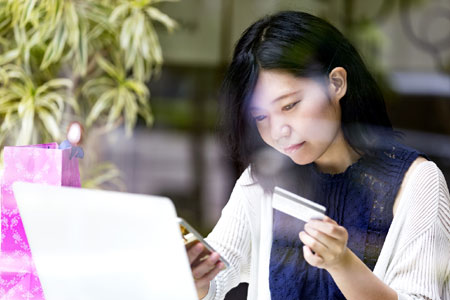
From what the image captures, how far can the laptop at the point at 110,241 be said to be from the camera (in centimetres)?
106

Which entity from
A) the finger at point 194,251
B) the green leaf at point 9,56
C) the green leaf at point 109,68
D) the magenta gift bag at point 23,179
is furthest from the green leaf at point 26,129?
the finger at point 194,251

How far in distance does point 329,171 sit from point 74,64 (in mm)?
1384

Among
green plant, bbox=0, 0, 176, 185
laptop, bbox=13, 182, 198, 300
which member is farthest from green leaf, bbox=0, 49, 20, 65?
laptop, bbox=13, 182, 198, 300

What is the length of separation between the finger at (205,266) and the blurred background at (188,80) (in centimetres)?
32

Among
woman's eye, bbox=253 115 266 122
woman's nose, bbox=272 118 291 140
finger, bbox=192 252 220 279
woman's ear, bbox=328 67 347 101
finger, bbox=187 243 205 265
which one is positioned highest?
woman's ear, bbox=328 67 347 101

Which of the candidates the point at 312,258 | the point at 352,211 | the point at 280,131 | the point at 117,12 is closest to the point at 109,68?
the point at 117,12

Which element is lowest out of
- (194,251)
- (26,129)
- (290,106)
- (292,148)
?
(26,129)

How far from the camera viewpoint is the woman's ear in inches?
53.4

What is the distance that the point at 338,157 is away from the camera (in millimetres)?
1411

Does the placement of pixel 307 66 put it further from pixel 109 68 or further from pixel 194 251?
pixel 109 68

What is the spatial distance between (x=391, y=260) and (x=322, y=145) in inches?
11.6

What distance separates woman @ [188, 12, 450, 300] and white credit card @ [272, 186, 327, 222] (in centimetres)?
5

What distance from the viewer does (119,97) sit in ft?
8.11

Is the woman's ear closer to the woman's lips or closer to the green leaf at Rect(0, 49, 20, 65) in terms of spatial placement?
the woman's lips
